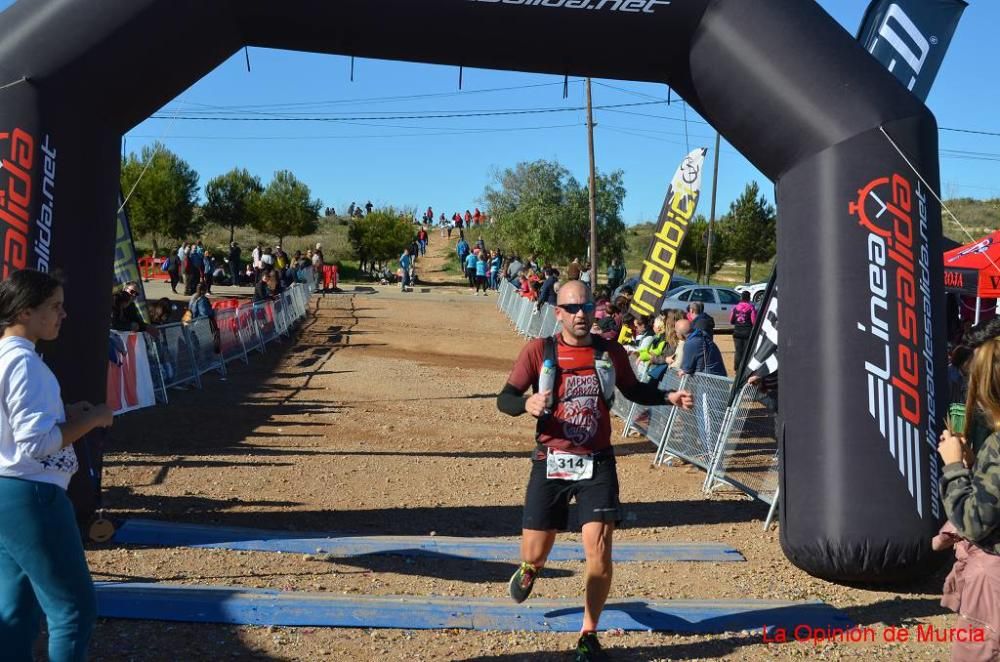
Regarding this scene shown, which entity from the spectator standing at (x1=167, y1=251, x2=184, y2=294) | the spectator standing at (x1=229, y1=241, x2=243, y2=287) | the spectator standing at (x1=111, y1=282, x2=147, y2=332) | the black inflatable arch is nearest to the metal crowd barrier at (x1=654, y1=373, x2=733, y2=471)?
the black inflatable arch

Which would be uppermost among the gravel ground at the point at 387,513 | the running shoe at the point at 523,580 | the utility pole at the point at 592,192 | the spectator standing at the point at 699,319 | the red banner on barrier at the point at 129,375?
the utility pole at the point at 592,192

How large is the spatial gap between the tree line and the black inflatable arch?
45572 millimetres

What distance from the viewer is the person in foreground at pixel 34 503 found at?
3289 mm

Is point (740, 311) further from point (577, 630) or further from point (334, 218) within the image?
point (334, 218)

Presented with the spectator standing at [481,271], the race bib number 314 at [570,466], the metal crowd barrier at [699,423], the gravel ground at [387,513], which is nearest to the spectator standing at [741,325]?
the gravel ground at [387,513]

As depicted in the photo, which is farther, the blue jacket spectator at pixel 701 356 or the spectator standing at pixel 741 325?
the spectator standing at pixel 741 325

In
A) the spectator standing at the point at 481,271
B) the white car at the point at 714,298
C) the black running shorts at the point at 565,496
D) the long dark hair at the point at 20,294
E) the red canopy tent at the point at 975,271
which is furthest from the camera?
the spectator standing at the point at 481,271

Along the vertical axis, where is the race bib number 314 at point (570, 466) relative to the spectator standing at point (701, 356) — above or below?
below

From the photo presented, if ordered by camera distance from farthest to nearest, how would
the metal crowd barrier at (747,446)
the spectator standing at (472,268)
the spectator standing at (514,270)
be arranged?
the spectator standing at (472,268) → the spectator standing at (514,270) → the metal crowd barrier at (747,446)

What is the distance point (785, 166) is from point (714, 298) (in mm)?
22685

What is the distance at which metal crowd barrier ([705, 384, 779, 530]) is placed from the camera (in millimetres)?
8031

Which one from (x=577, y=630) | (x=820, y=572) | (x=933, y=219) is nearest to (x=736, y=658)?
(x=577, y=630)

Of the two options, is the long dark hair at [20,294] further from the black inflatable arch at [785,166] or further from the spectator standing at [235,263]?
the spectator standing at [235,263]

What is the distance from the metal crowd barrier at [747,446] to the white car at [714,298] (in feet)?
63.2
